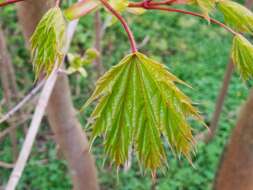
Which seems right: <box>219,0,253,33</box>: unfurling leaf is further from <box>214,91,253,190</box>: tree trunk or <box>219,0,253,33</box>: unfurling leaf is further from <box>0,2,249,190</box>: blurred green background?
<box>0,2,249,190</box>: blurred green background

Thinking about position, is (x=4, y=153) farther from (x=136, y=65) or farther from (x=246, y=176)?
(x=136, y=65)

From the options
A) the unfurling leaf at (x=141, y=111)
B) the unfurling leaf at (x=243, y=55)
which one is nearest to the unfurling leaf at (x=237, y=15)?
the unfurling leaf at (x=243, y=55)

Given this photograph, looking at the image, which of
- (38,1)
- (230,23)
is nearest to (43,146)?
(38,1)

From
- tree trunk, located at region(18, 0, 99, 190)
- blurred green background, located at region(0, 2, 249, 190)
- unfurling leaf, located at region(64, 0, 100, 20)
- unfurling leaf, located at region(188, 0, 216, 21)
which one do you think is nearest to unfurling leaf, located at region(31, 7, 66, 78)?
unfurling leaf, located at region(64, 0, 100, 20)

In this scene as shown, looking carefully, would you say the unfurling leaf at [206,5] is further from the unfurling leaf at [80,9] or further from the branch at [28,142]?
the branch at [28,142]

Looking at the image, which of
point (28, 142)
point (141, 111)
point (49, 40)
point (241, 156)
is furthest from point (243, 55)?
point (241, 156)

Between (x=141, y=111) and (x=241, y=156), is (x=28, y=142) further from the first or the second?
(x=241, y=156)
